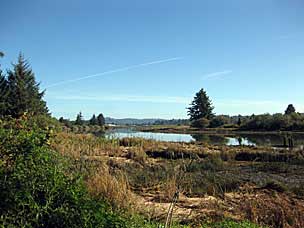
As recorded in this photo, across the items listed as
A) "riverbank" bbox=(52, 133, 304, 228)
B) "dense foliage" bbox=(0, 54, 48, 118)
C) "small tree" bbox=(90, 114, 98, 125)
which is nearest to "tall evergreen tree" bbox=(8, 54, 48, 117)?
"dense foliage" bbox=(0, 54, 48, 118)

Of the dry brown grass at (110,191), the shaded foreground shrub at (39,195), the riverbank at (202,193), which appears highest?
the shaded foreground shrub at (39,195)

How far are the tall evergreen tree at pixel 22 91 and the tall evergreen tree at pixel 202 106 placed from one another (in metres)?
44.0

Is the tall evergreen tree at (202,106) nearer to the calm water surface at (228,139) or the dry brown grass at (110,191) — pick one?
the calm water surface at (228,139)

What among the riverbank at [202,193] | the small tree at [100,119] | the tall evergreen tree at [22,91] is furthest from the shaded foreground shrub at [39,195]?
the small tree at [100,119]

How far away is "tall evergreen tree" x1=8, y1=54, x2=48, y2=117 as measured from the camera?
32688mm

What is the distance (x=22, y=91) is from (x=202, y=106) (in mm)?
50115

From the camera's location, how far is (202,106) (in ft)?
259

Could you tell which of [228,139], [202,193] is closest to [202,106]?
[228,139]

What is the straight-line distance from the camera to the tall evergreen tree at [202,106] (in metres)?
78.6

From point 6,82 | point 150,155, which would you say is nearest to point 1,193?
point 150,155

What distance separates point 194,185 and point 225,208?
2.61 m

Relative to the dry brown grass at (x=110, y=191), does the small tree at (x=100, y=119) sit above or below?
above

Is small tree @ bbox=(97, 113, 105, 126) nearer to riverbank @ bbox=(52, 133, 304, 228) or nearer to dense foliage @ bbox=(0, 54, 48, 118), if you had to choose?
dense foliage @ bbox=(0, 54, 48, 118)

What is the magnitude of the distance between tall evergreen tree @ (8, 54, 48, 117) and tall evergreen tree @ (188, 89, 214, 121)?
144 feet
